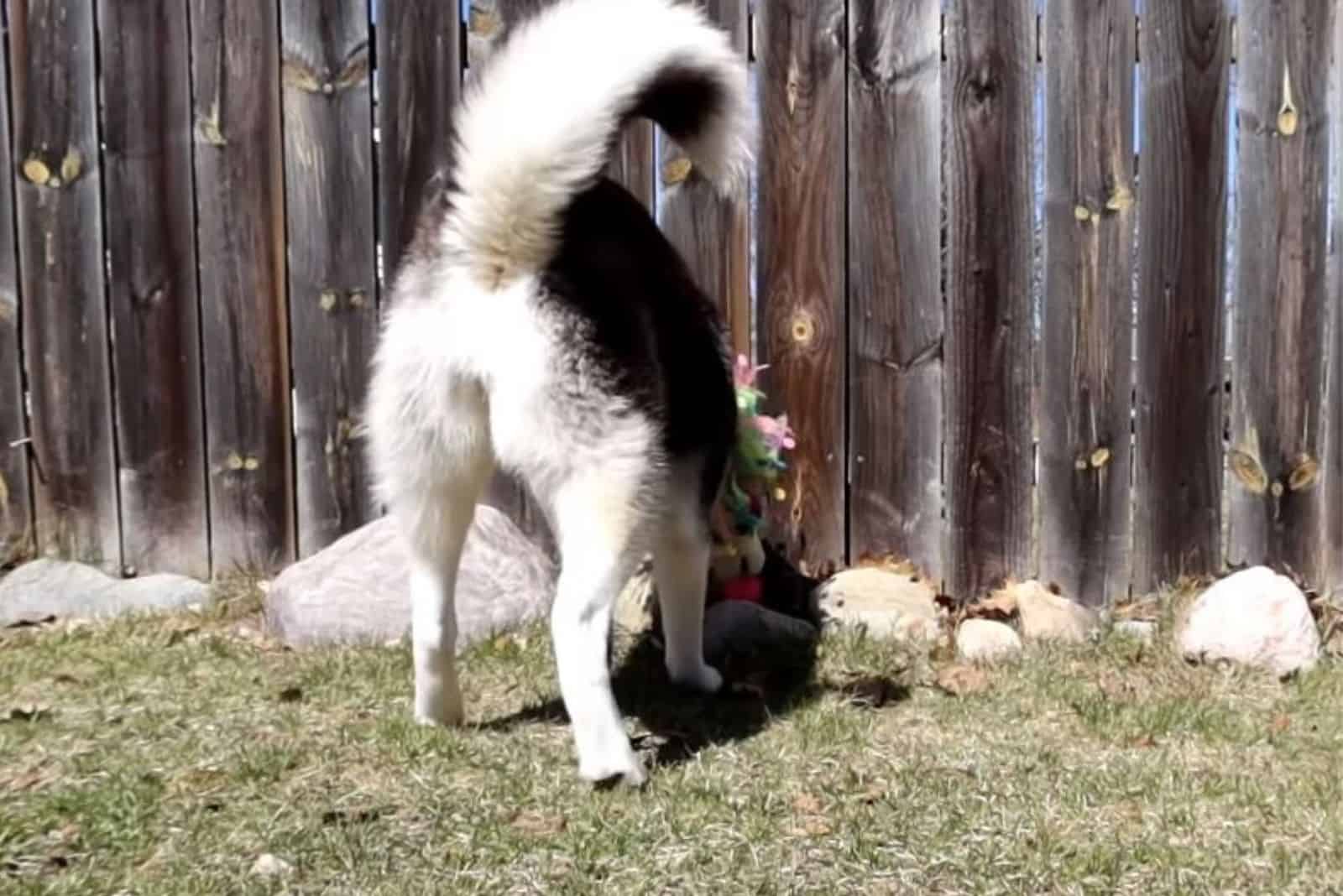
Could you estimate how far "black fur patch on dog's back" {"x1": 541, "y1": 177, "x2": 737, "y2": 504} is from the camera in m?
2.85

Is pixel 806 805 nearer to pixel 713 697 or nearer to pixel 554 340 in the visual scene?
pixel 713 697

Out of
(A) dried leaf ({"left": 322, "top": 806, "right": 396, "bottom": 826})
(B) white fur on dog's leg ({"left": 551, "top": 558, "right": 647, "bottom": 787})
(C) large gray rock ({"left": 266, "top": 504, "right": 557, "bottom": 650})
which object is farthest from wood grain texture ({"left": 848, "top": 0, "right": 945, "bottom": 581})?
(A) dried leaf ({"left": 322, "top": 806, "right": 396, "bottom": 826})

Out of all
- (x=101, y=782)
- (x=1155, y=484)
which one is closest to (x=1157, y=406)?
(x=1155, y=484)

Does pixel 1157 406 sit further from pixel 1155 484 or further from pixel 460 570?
pixel 460 570

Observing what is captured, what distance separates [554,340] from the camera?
2.79 metres

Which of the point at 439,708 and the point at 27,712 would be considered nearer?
the point at 439,708

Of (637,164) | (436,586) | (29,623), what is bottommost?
(29,623)

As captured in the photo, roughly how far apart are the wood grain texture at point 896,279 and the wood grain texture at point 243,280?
1.72 metres

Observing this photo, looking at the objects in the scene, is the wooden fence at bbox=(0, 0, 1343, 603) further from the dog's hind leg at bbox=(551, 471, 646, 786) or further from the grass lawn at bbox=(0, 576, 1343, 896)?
the dog's hind leg at bbox=(551, 471, 646, 786)

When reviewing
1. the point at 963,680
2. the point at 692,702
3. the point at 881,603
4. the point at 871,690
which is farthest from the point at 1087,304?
the point at 692,702

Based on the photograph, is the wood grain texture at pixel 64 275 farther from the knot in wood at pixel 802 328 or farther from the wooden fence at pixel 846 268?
the knot in wood at pixel 802 328

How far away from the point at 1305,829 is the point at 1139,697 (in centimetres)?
87

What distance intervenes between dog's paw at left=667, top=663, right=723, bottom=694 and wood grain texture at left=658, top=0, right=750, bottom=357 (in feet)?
3.66

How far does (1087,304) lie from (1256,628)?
3.33ft
